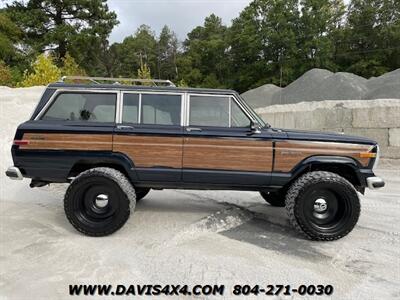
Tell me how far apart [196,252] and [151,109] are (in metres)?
1.94

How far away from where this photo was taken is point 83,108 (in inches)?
178

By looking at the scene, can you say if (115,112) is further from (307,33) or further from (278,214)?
(307,33)

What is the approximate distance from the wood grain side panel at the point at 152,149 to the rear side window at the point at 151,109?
260 millimetres

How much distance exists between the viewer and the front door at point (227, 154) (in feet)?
14.1

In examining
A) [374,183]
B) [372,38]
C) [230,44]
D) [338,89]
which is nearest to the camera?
[374,183]

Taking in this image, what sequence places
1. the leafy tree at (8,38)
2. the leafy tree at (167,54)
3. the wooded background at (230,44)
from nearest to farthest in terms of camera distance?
the leafy tree at (8,38) → the wooded background at (230,44) → the leafy tree at (167,54)

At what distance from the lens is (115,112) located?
4453mm

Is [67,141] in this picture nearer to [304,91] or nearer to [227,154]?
[227,154]

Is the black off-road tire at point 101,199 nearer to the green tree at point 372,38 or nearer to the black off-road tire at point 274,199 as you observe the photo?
the black off-road tire at point 274,199

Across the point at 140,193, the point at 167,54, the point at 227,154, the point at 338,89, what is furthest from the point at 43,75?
the point at 167,54

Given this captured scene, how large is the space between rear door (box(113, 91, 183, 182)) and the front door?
0.16 m

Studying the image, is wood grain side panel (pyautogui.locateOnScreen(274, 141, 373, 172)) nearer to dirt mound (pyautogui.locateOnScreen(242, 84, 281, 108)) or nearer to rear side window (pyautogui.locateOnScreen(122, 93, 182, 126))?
rear side window (pyautogui.locateOnScreen(122, 93, 182, 126))

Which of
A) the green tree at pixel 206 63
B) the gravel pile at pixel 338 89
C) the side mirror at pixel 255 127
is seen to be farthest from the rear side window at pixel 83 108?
the green tree at pixel 206 63

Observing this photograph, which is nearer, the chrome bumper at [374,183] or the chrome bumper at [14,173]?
the chrome bumper at [374,183]
